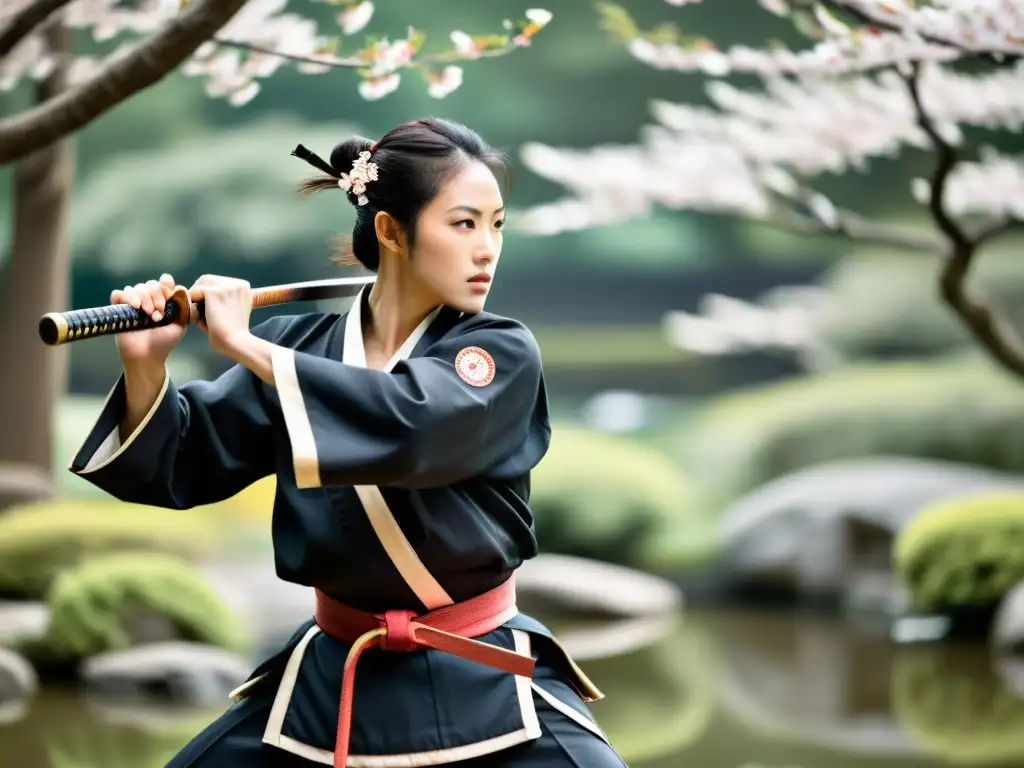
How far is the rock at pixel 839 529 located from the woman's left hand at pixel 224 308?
5.66 meters

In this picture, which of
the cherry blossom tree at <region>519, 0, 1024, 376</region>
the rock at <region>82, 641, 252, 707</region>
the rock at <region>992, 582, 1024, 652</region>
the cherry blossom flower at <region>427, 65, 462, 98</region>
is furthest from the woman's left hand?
the rock at <region>992, 582, 1024, 652</region>

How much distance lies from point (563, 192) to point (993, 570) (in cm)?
310

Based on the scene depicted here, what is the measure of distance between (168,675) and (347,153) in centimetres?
341

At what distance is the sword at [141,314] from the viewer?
1.60m

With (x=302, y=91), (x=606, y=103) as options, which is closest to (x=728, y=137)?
(x=606, y=103)

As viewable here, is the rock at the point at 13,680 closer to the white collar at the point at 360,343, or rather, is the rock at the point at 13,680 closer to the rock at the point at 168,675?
the rock at the point at 168,675

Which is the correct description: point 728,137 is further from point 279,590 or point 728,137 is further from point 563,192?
point 279,590

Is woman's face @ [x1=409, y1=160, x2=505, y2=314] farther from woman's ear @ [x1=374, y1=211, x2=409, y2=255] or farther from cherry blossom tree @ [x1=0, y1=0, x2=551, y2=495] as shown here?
cherry blossom tree @ [x1=0, y1=0, x2=551, y2=495]

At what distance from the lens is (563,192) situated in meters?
7.68

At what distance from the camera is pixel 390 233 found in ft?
6.25

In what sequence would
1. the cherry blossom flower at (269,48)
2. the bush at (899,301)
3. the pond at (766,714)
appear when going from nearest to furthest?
the cherry blossom flower at (269,48) → the pond at (766,714) → the bush at (899,301)

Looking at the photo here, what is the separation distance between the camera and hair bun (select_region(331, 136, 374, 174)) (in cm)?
195

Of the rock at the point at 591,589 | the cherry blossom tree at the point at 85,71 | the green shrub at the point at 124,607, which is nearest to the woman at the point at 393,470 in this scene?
the cherry blossom tree at the point at 85,71

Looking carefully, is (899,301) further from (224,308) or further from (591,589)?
(224,308)
